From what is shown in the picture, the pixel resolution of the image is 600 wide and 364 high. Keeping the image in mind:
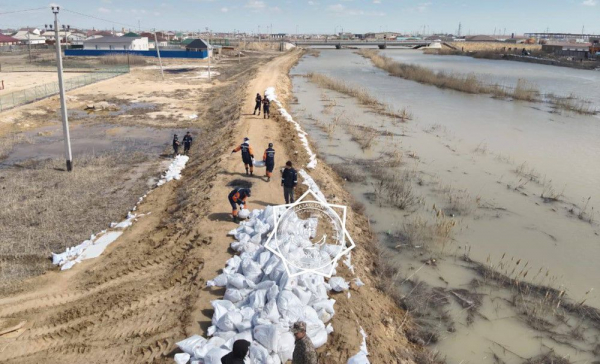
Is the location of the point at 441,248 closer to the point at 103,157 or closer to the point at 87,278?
the point at 87,278

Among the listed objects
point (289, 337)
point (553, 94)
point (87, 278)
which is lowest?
point (87, 278)

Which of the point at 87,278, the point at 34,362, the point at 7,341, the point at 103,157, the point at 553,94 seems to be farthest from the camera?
the point at 553,94

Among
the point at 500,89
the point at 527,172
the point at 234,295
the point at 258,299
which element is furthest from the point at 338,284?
the point at 500,89

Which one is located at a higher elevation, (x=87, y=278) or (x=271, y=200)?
(x=271, y=200)

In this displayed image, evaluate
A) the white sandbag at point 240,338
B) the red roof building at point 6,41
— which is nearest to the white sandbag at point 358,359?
the white sandbag at point 240,338

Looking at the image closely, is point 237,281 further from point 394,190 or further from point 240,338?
point 394,190

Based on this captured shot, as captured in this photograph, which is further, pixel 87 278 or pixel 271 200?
pixel 271 200

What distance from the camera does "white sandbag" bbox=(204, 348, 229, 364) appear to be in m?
4.89

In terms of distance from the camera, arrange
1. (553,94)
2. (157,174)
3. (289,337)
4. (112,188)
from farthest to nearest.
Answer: (553,94) → (157,174) → (112,188) → (289,337)

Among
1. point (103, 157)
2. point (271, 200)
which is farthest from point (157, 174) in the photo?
point (271, 200)

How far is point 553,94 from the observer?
33.5 meters

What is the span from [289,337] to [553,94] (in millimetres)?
35665

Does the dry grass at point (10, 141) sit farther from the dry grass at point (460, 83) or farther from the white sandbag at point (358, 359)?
the dry grass at point (460, 83)

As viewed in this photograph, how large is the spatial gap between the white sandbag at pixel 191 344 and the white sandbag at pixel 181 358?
0.29 ft
